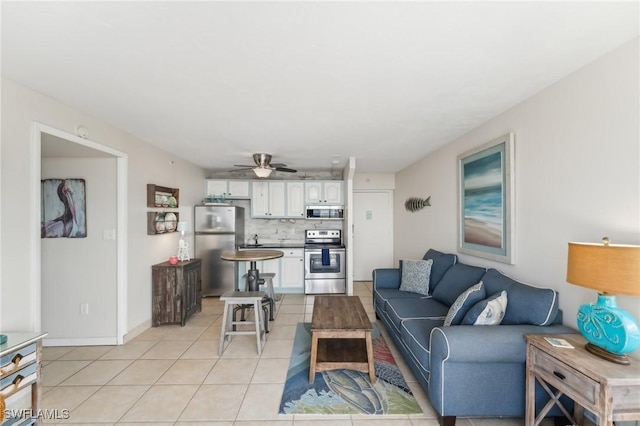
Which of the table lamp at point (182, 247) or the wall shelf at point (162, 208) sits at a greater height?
the wall shelf at point (162, 208)

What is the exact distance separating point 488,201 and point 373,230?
3218 millimetres

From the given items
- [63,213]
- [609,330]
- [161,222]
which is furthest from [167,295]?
[609,330]

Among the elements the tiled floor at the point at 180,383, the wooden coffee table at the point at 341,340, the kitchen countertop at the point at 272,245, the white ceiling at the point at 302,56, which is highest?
the white ceiling at the point at 302,56

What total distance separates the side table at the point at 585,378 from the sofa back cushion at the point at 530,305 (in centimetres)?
19

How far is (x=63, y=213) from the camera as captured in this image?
2963mm

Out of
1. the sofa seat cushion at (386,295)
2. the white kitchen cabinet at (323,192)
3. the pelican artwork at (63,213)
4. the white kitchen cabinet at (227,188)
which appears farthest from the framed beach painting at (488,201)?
the pelican artwork at (63,213)

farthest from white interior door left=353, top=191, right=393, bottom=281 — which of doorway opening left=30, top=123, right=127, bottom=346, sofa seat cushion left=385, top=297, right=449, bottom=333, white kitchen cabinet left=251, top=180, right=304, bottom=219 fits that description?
doorway opening left=30, top=123, right=127, bottom=346

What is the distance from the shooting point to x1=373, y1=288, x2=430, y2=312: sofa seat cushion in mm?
3174

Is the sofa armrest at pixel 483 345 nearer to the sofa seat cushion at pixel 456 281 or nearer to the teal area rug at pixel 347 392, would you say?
the teal area rug at pixel 347 392

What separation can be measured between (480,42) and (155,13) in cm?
168

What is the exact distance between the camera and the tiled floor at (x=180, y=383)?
1.89m

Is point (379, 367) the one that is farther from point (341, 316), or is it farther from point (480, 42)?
point (480, 42)

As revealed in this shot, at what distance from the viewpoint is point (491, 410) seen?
1752mm

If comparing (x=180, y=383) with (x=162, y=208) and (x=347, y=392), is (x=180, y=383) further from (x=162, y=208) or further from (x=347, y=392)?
(x=162, y=208)
